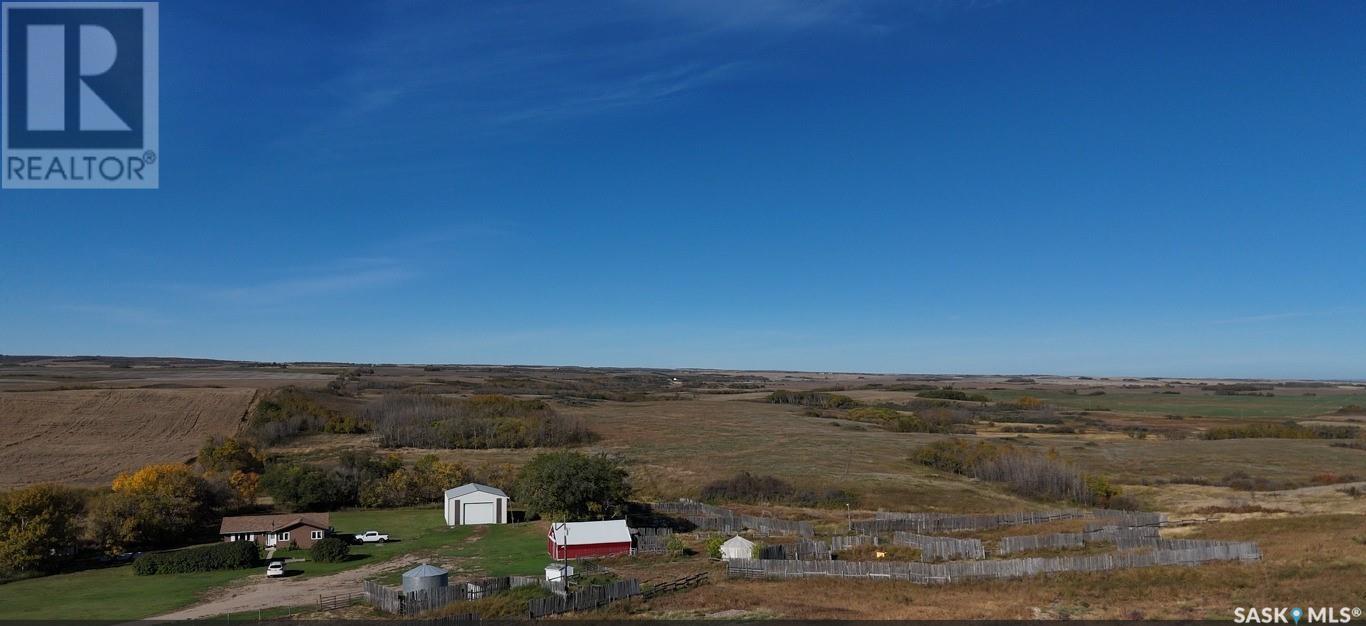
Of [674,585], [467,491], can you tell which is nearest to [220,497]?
[467,491]

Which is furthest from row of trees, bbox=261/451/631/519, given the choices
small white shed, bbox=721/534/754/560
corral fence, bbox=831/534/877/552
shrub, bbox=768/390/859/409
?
shrub, bbox=768/390/859/409

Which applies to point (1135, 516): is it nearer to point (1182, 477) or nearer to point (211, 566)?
point (1182, 477)

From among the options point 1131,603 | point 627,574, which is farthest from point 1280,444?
point 627,574

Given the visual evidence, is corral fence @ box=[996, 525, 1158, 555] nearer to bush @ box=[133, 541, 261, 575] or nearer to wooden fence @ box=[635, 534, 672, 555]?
wooden fence @ box=[635, 534, 672, 555]

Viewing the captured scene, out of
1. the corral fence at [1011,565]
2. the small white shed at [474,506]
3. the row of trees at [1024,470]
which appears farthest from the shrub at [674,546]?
the row of trees at [1024,470]

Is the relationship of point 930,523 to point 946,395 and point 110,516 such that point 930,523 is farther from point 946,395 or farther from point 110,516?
point 946,395

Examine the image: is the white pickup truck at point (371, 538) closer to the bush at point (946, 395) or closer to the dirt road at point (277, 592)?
the dirt road at point (277, 592)

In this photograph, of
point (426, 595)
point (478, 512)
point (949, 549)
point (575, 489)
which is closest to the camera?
point (426, 595)
